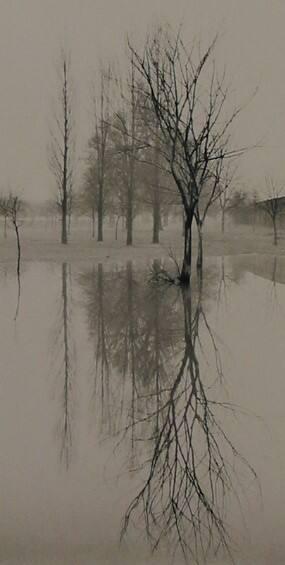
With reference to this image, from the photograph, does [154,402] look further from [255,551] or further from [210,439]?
[255,551]

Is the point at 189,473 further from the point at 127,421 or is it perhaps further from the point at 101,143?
the point at 101,143

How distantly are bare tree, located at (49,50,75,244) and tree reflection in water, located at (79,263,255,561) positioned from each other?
69.0 feet

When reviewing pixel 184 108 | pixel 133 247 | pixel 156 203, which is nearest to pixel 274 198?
pixel 156 203

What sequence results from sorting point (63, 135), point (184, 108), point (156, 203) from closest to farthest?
point (184, 108), point (63, 135), point (156, 203)

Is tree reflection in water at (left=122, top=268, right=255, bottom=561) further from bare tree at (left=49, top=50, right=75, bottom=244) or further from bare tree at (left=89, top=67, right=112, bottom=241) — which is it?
bare tree at (left=89, top=67, right=112, bottom=241)

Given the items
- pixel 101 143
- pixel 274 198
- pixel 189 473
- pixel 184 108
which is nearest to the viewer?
pixel 189 473

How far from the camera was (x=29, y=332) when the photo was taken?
734 centimetres

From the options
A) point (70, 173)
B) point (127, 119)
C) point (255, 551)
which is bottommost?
point (255, 551)

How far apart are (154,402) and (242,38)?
21259 millimetres

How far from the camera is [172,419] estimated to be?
4141 millimetres

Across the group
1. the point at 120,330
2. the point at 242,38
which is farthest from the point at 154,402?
the point at 242,38

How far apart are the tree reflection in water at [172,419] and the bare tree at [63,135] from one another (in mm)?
21023

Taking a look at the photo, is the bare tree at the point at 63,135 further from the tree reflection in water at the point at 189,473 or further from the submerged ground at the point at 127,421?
the tree reflection in water at the point at 189,473

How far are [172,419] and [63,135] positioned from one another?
85.3 ft
